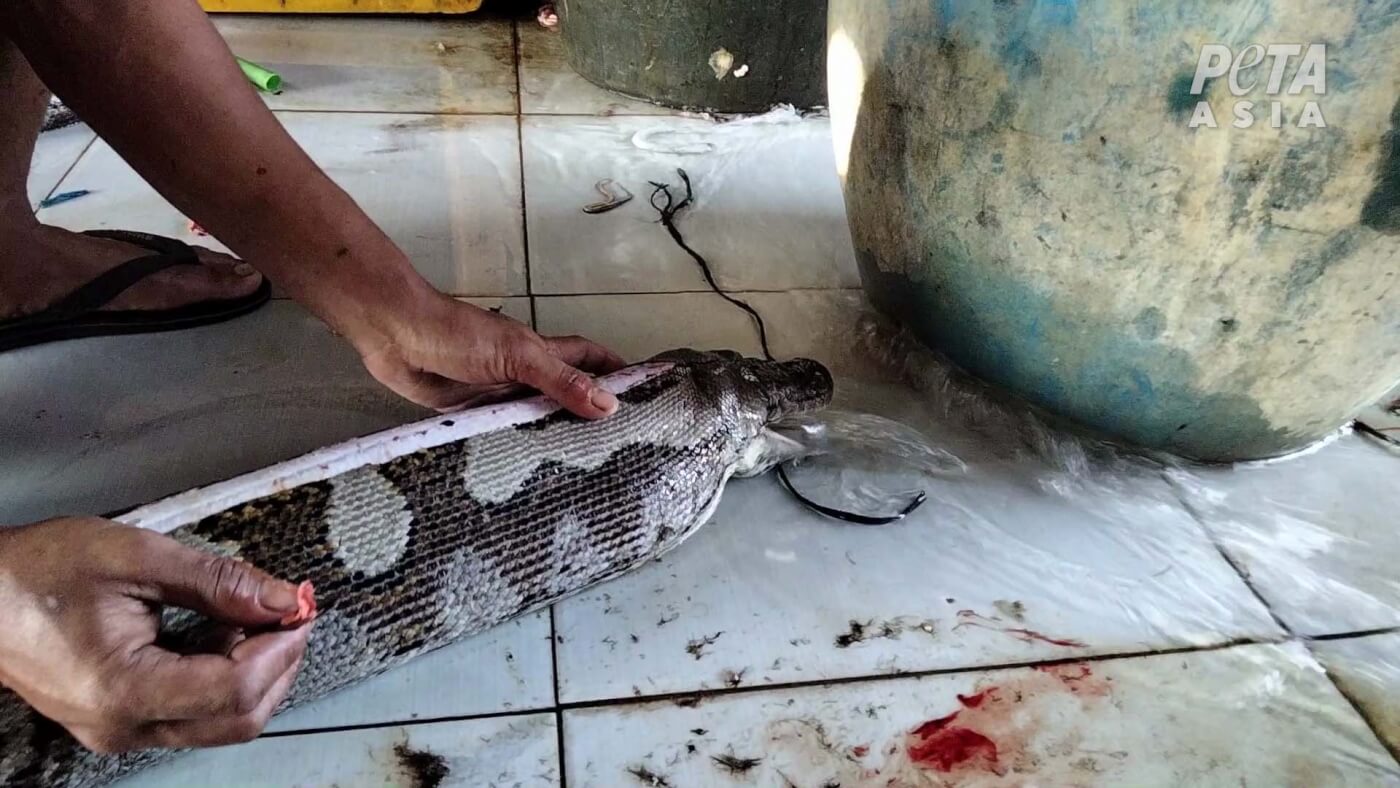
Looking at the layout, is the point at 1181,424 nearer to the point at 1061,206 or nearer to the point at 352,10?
the point at 1061,206

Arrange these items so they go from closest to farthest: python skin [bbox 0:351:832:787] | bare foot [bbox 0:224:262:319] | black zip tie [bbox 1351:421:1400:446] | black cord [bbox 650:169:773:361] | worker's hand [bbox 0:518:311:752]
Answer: worker's hand [bbox 0:518:311:752] → python skin [bbox 0:351:832:787] → bare foot [bbox 0:224:262:319] → black zip tie [bbox 1351:421:1400:446] → black cord [bbox 650:169:773:361]

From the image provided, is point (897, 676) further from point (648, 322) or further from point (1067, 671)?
point (648, 322)

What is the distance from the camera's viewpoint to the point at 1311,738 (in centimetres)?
106

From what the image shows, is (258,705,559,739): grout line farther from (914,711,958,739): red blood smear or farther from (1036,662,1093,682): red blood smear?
(1036,662,1093,682): red blood smear

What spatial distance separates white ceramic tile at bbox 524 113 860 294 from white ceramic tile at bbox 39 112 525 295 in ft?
0.19

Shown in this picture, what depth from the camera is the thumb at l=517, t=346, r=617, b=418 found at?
1.13m

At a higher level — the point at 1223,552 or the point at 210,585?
the point at 210,585

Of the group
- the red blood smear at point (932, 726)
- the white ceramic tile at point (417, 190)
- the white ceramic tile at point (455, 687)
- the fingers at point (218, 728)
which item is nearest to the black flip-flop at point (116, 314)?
the white ceramic tile at point (417, 190)

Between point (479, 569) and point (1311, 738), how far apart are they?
879mm

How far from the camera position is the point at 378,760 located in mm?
954

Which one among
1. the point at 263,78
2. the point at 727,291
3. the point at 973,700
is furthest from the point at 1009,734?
the point at 263,78

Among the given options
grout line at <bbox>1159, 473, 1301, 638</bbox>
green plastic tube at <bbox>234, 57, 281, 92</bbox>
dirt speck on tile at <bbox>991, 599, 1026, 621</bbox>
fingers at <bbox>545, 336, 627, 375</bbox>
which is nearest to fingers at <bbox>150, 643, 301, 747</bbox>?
fingers at <bbox>545, 336, 627, 375</bbox>

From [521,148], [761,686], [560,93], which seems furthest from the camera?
[560,93]

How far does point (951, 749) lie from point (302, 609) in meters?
0.63
